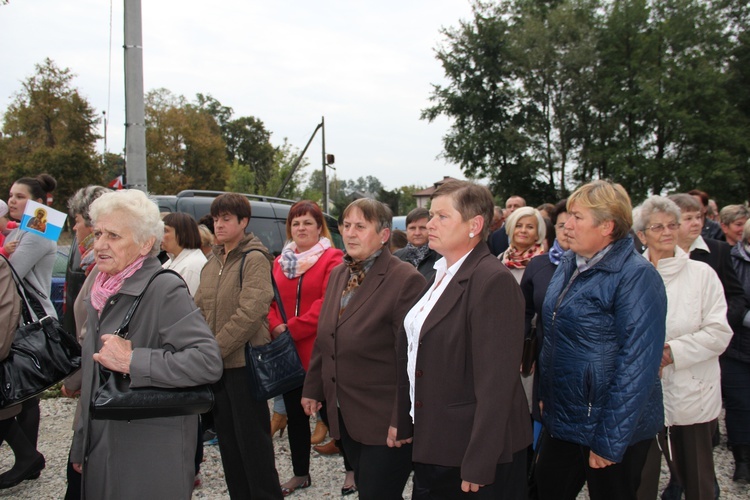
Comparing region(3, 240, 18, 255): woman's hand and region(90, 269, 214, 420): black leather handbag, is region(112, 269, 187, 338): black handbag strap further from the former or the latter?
region(3, 240, 18, 255): woman's hand

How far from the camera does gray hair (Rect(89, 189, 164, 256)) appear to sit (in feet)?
8.20

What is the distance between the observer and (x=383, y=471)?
9.32 ft

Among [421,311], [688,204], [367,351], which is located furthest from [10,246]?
[688,204]

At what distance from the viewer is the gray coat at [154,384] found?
7.59ft

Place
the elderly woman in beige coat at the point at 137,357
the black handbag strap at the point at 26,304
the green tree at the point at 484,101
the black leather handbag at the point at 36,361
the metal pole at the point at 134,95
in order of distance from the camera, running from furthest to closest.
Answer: the green tree at the point at 484,101 < the metal pole at the point at 134,95 < the black handbag strap at the point at 26,304 < the black leather handbag at the point at 36,361 < the elderly woman in beige coat at the point at 137,357

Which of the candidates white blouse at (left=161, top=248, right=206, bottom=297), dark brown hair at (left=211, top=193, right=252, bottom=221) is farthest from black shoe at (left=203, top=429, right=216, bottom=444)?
dark brown hair at (left=211, top=193, right=252, bottom=221)

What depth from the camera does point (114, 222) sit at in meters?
2.48

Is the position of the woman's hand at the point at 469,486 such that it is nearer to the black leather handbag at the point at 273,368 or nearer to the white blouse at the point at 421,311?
the white blouse at the point at 421,311

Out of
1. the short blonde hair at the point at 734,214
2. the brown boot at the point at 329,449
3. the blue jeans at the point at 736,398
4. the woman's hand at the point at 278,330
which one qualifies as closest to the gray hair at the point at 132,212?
the woman's hand at the point at 278,330

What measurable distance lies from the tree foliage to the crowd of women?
26127 mm

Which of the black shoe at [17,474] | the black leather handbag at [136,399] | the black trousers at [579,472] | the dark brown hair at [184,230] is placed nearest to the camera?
the black leather handbag at [136,399]

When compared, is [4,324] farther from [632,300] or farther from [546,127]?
[546,127]

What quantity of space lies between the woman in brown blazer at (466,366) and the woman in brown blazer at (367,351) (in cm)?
31

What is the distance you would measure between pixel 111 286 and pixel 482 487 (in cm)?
178
